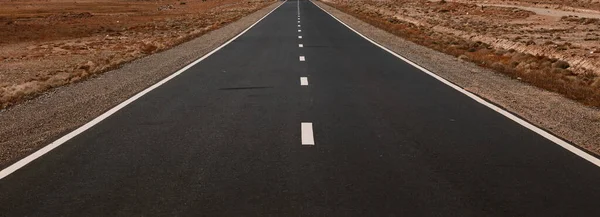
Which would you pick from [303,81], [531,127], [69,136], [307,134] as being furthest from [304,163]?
[303,81]

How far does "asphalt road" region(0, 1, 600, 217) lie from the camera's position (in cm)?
510

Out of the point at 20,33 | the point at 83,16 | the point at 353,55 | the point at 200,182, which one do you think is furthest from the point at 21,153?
the point at 83,16

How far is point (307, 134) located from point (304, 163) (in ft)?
5.09

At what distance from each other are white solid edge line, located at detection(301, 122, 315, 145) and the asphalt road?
0.05 meters

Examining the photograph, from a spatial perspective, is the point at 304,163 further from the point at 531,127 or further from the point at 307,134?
the point at 531,127

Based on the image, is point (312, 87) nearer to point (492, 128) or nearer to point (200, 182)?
point (492, 128)

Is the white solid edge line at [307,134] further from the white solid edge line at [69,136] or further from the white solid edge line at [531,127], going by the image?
the white solid edge line at [531,127]

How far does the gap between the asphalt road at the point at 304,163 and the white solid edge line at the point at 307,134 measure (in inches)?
2.1

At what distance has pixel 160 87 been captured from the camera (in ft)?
41.1

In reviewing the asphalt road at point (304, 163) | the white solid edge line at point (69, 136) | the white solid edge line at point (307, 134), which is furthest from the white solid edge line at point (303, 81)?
the white solid edge line at point (307, 134)

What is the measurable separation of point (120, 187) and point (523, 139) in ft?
18.0

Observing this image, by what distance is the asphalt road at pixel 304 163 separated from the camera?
16.7 ft

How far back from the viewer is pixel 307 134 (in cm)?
803

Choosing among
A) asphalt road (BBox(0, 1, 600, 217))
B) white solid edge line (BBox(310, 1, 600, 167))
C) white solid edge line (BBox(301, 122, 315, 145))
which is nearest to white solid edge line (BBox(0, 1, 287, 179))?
asphalt road (BBox(0, 1, 600, 217))
